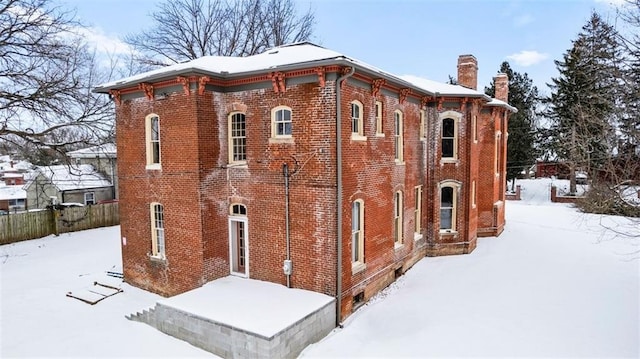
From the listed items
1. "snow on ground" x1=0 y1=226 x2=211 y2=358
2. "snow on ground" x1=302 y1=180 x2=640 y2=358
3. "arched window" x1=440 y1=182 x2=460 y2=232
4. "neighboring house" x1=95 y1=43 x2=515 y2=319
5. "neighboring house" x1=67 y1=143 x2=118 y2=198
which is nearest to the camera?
"snow on ground" x1=302 y1=180 x2=640 y2=358

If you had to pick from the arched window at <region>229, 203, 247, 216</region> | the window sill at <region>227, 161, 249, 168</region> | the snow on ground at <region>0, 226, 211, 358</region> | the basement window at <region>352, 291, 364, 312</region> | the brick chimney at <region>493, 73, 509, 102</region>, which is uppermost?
the brick chimney at <region>493, 73, 509, 102</region>

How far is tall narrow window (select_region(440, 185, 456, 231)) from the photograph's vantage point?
17.0 meters

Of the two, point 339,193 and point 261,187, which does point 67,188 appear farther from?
point 339,193

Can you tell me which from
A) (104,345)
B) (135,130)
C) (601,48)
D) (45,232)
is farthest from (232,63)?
(45,232)

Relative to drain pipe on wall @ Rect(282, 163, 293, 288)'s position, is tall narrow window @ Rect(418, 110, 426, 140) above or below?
above

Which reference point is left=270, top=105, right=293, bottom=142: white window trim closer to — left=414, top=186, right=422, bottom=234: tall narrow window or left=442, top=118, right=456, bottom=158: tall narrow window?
left=414, top=186, right=422, bottom=234: tall narrow window

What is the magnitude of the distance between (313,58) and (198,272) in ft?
23.1

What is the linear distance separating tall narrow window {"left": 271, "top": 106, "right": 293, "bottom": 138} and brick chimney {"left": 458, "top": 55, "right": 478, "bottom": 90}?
12.1m

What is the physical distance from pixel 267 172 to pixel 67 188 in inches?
886

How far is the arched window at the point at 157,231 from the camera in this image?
12.3m

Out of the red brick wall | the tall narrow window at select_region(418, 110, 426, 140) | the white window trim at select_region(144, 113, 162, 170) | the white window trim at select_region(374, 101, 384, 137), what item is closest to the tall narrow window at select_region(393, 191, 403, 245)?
the red brick wall

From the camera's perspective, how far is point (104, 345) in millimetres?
9164

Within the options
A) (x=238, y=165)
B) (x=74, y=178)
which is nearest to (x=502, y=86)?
(x=238, y=165)

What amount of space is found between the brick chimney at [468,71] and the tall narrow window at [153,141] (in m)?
14.7
